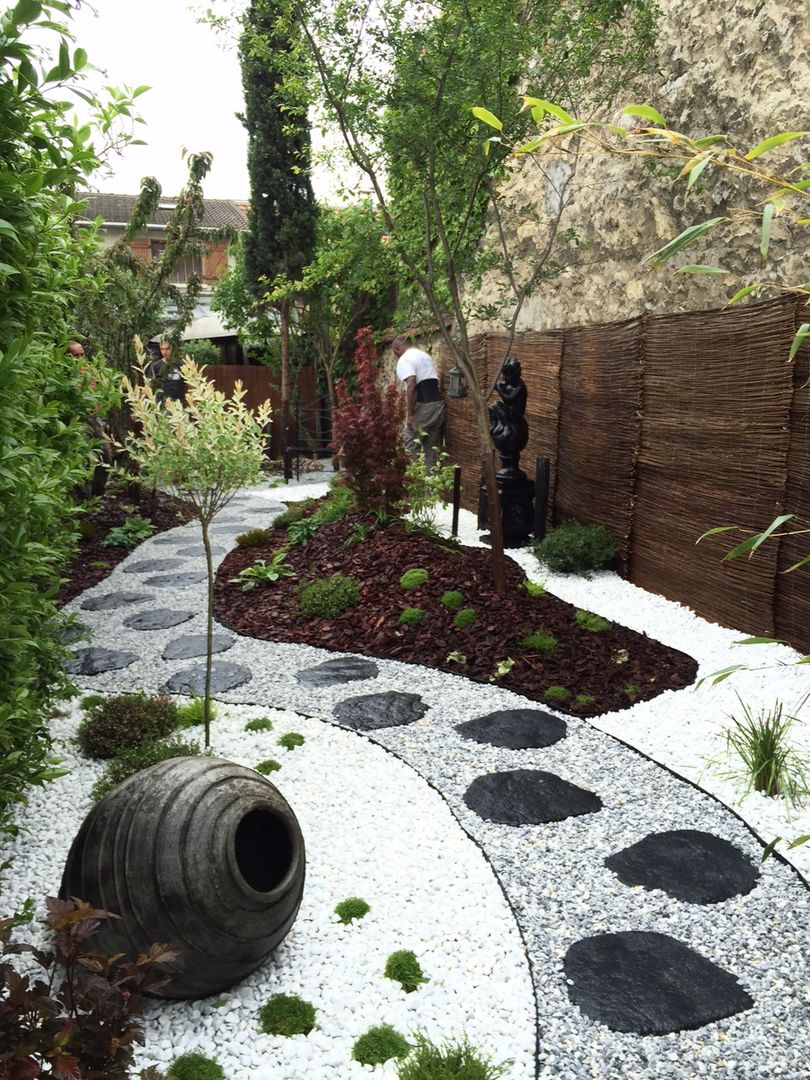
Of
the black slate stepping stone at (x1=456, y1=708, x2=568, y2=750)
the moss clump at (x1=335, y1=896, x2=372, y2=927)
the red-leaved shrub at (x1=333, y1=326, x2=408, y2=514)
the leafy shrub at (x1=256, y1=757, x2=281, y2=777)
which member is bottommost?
the moss clump at (x1=335, y1=896, x2=372, y2=927)

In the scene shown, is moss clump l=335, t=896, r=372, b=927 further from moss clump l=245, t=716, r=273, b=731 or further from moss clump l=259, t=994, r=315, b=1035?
moss clump l=245, t=716, r=273, b=731

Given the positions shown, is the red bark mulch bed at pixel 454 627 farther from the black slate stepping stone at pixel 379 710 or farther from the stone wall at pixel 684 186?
the stone wall at pixel 684 186

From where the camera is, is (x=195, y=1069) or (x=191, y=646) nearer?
Result: (x=195, y=1069)

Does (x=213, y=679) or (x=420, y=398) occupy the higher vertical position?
(x=420, y=398)

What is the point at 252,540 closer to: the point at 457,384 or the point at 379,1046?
the point at 457,384

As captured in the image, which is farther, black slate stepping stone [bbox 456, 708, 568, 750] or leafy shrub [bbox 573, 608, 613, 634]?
leafy shrub [bbox 573, 608, 613, 634]

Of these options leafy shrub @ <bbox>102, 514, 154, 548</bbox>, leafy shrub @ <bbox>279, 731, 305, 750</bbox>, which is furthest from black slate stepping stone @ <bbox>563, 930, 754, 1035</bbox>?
leafy shrub @ <bbox>102, 514, 154, 548</bbox>

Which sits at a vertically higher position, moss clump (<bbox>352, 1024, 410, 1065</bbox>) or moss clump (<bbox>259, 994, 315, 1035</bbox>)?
moss clump (<bbox>352, 1024, 410, 1065</bbox>)

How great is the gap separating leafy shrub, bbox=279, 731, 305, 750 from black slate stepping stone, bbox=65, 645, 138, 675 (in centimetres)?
169

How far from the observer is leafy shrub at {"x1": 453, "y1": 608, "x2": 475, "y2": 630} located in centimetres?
574

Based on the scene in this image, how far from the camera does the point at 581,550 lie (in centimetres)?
678

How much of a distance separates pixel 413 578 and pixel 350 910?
143 inches

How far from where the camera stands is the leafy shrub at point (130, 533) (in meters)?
8.69

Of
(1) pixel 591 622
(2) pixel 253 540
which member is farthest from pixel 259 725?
(2) pixel 253 540
